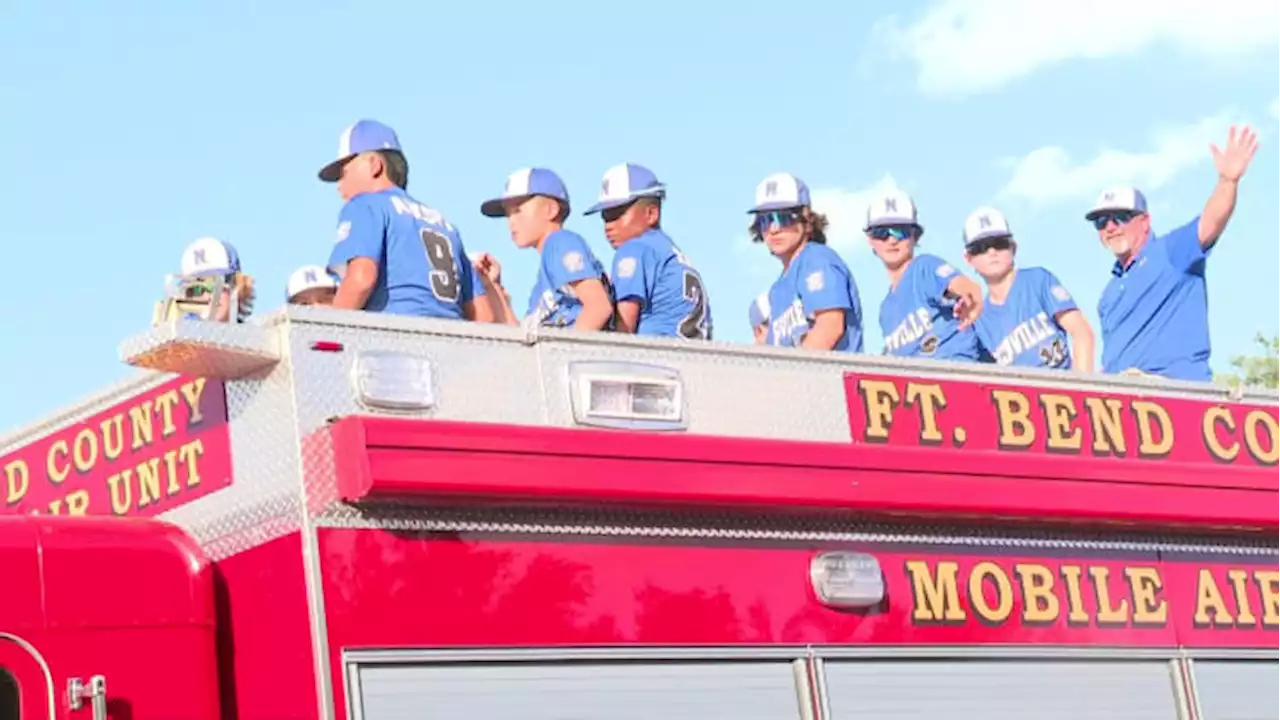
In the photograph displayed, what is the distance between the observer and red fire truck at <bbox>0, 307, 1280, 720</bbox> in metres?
4.83

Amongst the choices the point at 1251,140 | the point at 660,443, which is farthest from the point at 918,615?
the point at 1251,140

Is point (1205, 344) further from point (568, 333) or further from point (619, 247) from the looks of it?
point (568, 333)

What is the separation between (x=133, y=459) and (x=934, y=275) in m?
4.74

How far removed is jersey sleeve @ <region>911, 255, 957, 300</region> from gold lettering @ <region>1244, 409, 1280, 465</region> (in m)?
2.36

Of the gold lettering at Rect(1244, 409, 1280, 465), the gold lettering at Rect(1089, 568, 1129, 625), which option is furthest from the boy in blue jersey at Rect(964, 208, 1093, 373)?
the gold lettering at Rect(1089, 568, 1129, 625)

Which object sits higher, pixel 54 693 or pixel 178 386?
pixel 178 386

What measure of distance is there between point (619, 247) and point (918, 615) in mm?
2340

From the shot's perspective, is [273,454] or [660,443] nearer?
[273,454]

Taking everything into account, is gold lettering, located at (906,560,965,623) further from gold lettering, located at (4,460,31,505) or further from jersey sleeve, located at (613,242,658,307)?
gold lettering, located at (4,460,31,505)

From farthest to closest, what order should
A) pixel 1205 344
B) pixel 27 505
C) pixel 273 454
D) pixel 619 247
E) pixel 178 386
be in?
pixel 1205 344
pixel 619 247
pixel 27 505
pixel 178 386
pixel 273 454

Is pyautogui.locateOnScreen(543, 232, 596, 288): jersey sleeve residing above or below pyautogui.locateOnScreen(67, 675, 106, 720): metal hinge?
above

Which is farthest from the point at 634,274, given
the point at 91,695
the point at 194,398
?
the point at 91,695

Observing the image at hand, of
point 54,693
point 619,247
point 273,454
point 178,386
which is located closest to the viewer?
point 54,693

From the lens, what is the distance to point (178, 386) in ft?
17.6
